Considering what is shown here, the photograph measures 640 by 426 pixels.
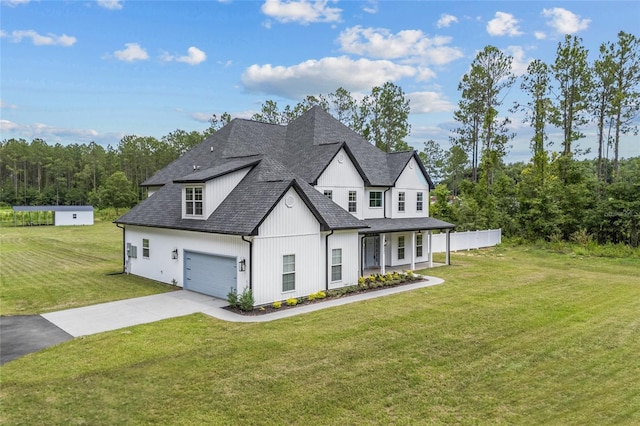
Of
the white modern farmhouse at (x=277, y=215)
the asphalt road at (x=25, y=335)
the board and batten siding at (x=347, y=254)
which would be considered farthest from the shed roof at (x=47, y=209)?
the board and batten siding at (x=347, y=254)

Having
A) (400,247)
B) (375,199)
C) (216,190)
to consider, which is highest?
(216,190)

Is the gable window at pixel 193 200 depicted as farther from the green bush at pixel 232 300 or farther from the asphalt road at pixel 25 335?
the asphalt road at pixel 25 335

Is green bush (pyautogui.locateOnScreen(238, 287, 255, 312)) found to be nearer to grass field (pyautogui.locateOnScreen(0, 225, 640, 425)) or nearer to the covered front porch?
grass field (pyautogui.locateOnScreen(0, 225, 640, 425))

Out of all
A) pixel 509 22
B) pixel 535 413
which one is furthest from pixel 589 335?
pixel 509 22

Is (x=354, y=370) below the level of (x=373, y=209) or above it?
below

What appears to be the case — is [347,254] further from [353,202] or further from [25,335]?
[25,335]

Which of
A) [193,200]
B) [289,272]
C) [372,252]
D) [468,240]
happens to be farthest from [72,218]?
[289,272]
